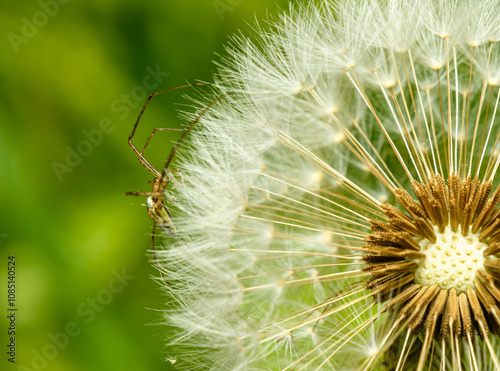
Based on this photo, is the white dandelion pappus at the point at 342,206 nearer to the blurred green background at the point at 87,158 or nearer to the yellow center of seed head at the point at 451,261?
the yellow center of seed head at the point at 451,261

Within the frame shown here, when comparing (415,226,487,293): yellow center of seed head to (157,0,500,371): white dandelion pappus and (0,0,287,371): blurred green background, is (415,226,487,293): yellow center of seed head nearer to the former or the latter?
(157,0,500,371): white dandelion pappus

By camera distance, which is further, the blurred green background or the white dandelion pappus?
the blurred green background

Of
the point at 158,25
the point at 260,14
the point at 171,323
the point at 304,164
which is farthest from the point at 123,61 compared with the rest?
the point at 171,323

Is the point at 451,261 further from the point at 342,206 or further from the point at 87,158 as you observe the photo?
the point at 87,158

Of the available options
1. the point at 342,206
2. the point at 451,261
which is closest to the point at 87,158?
the point at 342,206

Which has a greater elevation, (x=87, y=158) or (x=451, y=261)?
(x=87, y=158)

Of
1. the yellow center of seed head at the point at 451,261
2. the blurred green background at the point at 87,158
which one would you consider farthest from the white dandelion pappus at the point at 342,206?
the blurred green background at the point at 87,158

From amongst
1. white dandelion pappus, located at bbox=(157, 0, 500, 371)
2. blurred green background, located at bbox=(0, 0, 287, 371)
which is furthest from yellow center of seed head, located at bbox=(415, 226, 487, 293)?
blurred green background, located at bbox=(0, 0, 287, 371)
